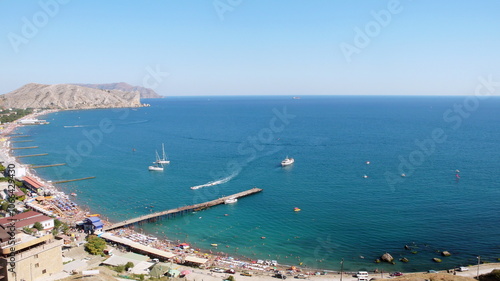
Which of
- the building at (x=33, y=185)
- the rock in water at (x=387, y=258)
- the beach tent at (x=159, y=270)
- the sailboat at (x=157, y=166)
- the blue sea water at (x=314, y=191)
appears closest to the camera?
the beach tent at (x=159, y=270)

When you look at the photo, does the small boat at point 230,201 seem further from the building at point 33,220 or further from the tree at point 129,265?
the building at point 33,220

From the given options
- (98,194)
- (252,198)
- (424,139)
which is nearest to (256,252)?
(252,198)

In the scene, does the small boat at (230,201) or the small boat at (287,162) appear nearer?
the small boat at (230,201)

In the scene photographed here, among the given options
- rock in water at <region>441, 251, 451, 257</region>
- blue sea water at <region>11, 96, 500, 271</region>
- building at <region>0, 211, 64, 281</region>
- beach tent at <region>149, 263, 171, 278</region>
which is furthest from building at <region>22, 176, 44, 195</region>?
rock in water at <region>441, 251, 451, 257</region>

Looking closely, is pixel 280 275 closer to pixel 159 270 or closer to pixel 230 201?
pixel 159 270

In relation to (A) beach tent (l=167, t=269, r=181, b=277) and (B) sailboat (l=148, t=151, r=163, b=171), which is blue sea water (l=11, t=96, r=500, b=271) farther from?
(A) beach tent (l=167, t=269, r=181, b=277)

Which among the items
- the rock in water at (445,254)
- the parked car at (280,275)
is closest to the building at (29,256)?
the parked car at (280,275)
